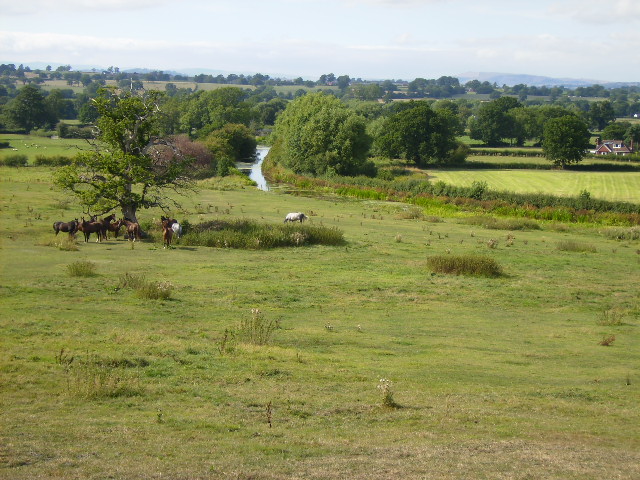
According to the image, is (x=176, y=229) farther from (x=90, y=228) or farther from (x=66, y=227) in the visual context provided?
(x=66, y=227)

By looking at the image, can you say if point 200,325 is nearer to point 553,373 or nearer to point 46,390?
point 46,390

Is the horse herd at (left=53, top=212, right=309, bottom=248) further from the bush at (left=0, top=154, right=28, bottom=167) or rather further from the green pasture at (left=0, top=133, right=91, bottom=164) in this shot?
the bush at (left=0, top=154, right=28, bottom=167)

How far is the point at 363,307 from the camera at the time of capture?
82.1ft

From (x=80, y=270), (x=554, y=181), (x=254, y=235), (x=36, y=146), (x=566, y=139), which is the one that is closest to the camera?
(x=80, y=270)

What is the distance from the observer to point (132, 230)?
36.1 meters

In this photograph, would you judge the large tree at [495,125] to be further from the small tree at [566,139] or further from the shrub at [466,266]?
the shrub at [466,266]

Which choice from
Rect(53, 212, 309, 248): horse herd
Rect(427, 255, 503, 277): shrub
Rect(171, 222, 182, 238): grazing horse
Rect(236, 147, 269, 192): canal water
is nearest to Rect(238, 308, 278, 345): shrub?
Rect(427, 255, 503, 277): shrub

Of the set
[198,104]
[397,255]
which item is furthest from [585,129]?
[397,255]

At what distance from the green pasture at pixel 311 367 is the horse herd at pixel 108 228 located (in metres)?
0.71

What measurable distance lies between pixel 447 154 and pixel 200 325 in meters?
97.9

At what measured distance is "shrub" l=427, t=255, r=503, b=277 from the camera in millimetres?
31844

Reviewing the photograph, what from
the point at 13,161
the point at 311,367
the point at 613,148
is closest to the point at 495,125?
the point at 613,148

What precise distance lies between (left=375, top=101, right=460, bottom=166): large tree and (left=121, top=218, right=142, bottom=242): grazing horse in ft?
255

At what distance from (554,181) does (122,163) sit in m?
75.5
